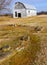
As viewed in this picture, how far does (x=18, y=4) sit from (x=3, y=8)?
32.9m

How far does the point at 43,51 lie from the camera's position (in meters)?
10.5

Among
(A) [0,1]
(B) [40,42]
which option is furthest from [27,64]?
(A) [0,1]

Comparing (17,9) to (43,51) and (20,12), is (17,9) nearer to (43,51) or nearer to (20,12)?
(20,12)

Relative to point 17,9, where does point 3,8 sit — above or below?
above

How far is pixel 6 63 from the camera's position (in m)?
8.92

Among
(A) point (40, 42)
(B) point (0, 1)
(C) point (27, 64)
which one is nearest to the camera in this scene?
(C) point (27, 64)

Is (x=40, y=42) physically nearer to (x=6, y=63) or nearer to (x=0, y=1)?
(x=6, y=63)

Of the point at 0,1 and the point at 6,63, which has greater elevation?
the point at 0,1

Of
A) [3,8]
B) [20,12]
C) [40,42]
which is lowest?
[20,12]

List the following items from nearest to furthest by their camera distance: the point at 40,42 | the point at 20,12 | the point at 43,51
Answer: the point at 43,51 → the point at 40,42 → the point at 20,12

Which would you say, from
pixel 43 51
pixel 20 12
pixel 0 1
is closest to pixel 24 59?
pixel 43 51

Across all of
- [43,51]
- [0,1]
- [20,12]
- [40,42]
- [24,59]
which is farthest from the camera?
[20,12]

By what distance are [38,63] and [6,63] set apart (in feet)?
4.49

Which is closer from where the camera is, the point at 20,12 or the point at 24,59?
the point at 24,59
